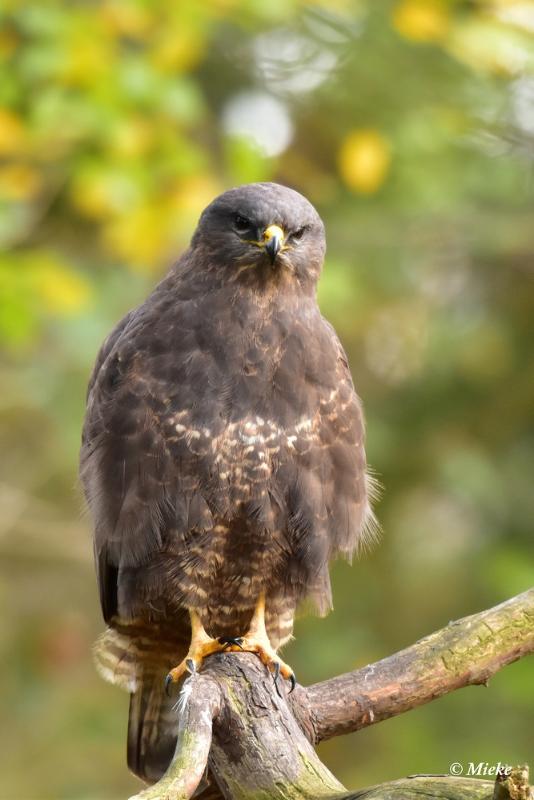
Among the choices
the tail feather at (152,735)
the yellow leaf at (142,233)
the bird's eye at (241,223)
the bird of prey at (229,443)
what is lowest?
the tail feather at (152,735)

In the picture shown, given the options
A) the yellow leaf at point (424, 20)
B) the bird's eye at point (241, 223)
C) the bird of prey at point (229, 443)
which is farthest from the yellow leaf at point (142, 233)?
the bird's eye at point (241, 223)

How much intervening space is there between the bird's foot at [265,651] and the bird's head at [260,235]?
118cm

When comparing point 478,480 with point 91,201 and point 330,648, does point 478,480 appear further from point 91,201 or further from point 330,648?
point 91,201

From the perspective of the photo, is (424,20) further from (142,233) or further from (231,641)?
(231,641)

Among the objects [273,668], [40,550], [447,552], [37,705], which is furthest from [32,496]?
[273,668]

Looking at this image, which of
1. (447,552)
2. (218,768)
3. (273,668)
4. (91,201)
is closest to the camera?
(218,768)

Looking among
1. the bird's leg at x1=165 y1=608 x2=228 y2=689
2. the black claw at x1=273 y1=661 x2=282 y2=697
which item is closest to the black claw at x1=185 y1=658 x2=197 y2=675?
the bird's leg at x1=165 y1=608 x2=228 y2=689

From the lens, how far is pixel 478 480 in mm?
7051

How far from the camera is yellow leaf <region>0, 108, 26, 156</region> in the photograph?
5895 mm

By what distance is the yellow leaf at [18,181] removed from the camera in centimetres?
581

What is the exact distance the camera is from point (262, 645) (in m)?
4.29

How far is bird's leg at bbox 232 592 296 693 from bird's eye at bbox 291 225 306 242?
1.20m

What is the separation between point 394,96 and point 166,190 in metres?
1.54

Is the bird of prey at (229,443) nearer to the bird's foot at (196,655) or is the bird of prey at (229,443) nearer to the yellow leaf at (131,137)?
the bird's foot at (196,655)
